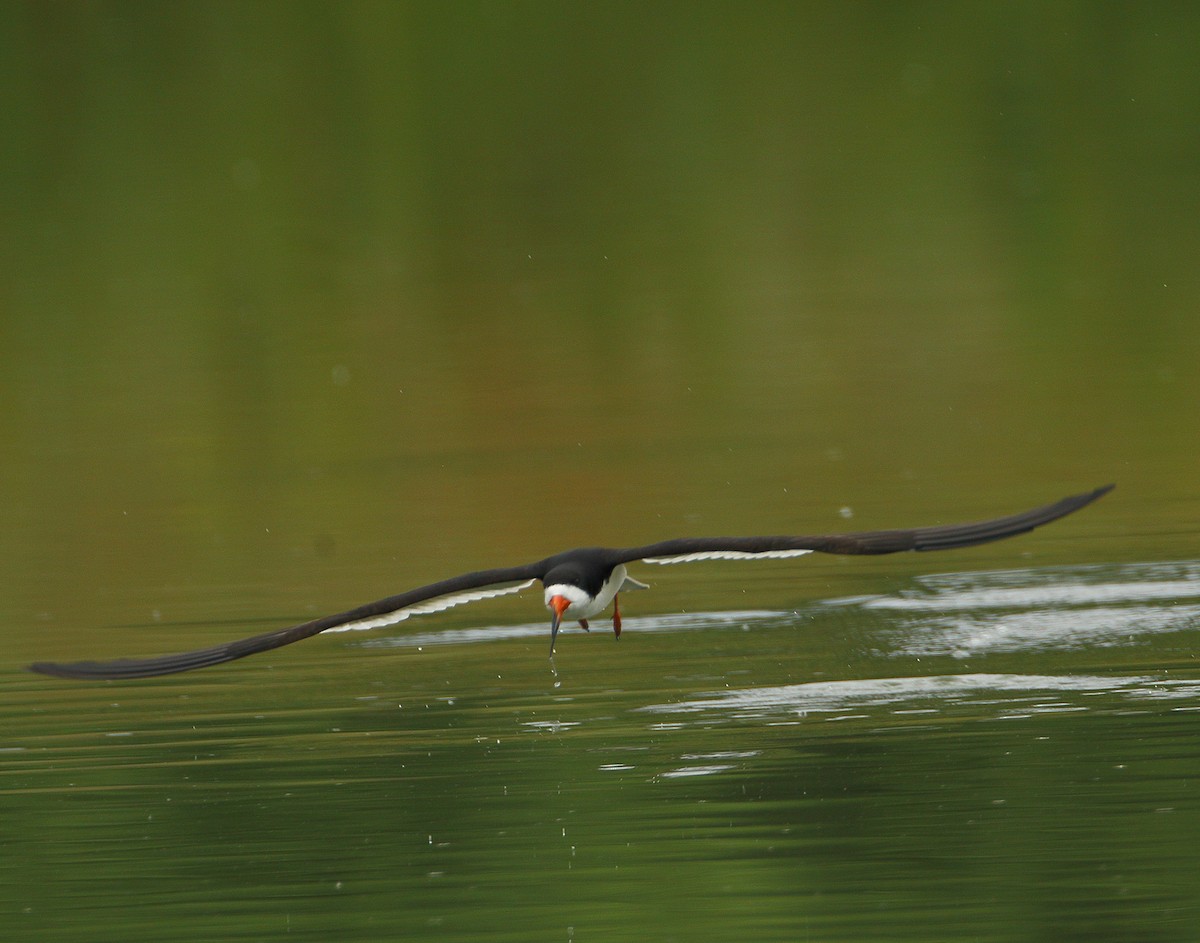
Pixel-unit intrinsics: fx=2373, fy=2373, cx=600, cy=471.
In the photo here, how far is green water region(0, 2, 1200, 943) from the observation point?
33.9ft

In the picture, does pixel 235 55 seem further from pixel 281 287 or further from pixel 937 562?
pixel 937 562

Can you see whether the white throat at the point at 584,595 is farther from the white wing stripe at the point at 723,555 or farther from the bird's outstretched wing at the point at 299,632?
the white wing stripe at the point at 723,555

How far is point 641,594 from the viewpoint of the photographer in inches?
625

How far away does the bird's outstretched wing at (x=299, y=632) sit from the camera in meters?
11.3

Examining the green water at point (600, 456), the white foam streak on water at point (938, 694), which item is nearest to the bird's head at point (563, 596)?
the green water at point (600, 456)

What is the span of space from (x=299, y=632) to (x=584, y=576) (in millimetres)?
1664

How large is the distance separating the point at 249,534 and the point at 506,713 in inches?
299

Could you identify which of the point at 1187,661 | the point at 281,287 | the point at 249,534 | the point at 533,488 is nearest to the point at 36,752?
the point at 1187,661

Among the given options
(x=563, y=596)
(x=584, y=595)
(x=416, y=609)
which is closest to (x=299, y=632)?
(x=416, y=609)

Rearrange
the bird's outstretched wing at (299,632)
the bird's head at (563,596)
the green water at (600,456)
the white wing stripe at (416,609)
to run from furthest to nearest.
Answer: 1. the bird's head at (563,596)
2. the white wing stripe at (416,609)
3. the bird's outstretched wing at (299,632)
4. the green water at (600,456)

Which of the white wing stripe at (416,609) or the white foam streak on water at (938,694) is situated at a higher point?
the white wing stripe at (416,609)

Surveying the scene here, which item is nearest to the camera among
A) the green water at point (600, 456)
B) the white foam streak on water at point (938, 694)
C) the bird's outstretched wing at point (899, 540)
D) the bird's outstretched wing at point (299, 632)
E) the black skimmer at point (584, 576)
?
the green water at point (600, 456)

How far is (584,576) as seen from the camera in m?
12.4

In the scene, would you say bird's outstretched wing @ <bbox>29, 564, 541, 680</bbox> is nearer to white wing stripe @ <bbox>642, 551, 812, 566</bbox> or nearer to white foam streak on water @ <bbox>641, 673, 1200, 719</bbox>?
white wing stripe @ <bbox>642, 551, 812, 566</bbox>
